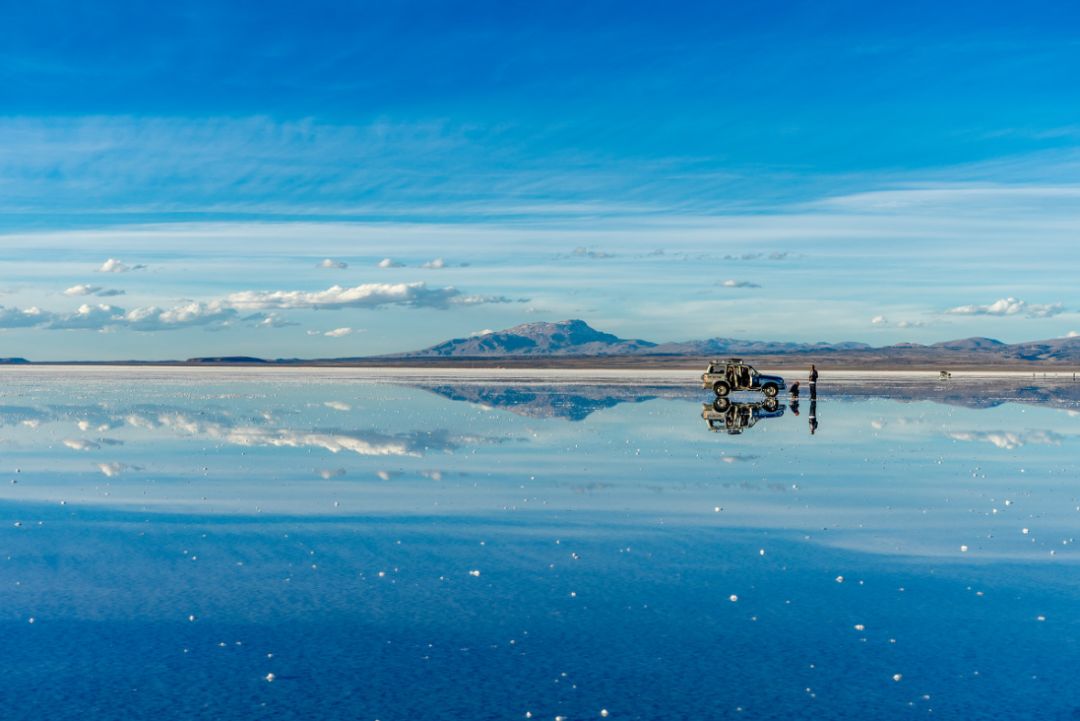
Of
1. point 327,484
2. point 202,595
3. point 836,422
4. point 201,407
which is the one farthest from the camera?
point 201,407

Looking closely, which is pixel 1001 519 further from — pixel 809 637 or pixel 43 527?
pixel 43 527


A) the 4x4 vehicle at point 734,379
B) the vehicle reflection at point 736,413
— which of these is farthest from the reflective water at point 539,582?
the 4x4 vehicle at point 734,379

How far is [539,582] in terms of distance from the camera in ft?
47.4

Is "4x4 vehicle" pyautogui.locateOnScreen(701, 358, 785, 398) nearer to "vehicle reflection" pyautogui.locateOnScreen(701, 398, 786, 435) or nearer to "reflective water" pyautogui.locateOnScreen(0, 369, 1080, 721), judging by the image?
"vehicle reflection" pyautogui.locateOnScreen(701, 398, 786, 435)

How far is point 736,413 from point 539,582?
113ft

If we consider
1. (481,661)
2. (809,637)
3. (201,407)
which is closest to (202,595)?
(481,661)

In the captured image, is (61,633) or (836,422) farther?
(836,422)

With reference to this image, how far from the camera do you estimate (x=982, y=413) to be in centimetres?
4819

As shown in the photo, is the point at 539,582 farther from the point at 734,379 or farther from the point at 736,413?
the point at 734,379

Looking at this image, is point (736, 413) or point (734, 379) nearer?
point (736, 413)

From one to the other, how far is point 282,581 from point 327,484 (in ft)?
29.6

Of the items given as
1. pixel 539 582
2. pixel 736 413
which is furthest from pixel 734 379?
pixel 539 582

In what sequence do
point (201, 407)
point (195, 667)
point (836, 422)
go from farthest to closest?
point (201, 407)
point (836, 422)
point (195, 667)

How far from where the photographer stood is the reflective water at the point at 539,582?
10.3m
